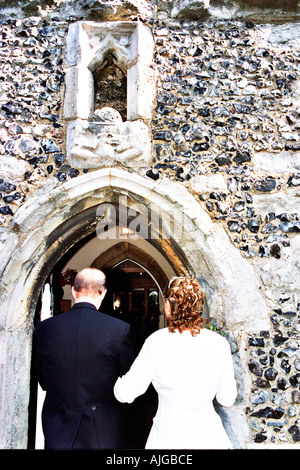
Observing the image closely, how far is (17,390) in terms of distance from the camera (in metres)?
2.56

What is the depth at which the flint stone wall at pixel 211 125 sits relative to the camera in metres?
2.59

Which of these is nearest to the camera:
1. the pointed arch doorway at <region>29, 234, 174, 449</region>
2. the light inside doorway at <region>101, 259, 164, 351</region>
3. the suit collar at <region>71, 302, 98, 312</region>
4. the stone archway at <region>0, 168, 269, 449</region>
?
the suit collar at <region>71, 302, 98, 312</region>

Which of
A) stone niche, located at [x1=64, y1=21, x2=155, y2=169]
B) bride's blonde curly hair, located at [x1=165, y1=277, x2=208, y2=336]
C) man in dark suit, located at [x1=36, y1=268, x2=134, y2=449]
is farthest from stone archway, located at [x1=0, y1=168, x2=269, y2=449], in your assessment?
bride's blonde curly hair, located at [x1=165, y1=277, x2=208, y2=336]

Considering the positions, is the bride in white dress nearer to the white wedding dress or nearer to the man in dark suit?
the white wedding dress

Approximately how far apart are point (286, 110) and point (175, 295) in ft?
5.99

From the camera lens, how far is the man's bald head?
6.29 feet

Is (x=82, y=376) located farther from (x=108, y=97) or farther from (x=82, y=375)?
(x=108, y=97)

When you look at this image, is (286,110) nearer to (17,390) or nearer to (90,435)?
(90,435)

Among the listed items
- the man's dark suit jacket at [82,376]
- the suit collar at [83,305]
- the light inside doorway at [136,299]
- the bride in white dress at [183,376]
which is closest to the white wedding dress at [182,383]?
the bride in white dress at [183,376]

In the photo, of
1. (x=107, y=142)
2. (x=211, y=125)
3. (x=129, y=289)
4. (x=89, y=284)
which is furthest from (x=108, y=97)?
(x=129, y=289)

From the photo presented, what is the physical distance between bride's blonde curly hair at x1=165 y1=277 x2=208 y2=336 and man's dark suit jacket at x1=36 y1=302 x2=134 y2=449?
1.21ft


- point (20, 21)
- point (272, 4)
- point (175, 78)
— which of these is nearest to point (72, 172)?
point (175, 78)

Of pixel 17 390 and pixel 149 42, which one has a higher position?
pixel 149 42

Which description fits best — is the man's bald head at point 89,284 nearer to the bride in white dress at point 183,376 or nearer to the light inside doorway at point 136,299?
the bride in white dress at point 183,376
